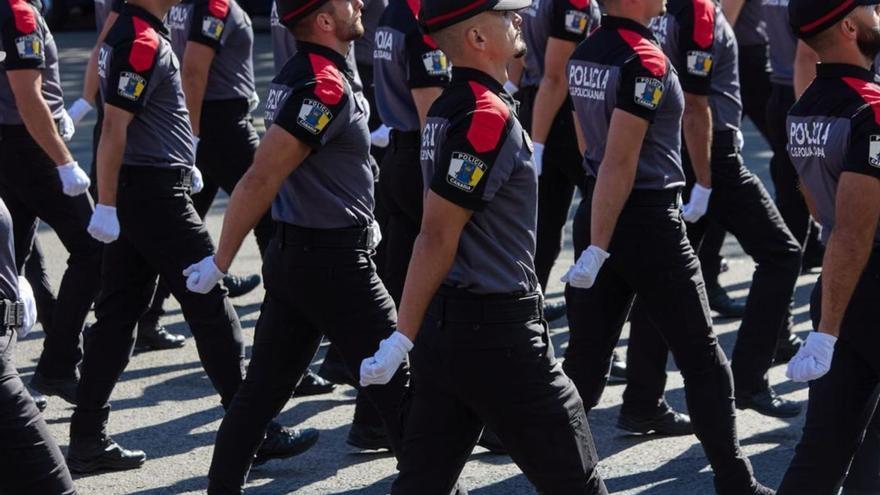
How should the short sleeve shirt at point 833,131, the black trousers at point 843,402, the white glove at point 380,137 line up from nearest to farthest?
the short sleeve shirt at point 833,131 < the black trousers at point 843,402 < the white glove at point 380,137

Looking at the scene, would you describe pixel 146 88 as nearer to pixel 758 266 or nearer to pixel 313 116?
pixel 313 116

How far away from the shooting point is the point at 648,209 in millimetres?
5395

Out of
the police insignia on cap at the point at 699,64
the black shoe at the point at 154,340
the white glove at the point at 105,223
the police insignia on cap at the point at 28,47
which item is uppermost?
the police insignia on cap at the point at 699,64

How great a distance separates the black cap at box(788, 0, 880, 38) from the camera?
14.8 ft

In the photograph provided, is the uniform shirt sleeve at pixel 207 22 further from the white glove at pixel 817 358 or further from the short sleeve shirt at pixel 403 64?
the white glove at pixel 817 358

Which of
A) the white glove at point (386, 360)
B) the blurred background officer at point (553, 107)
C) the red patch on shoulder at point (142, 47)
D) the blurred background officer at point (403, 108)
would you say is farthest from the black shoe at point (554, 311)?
the white glove at point (386, 360)

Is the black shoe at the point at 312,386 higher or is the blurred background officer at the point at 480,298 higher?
the blurred background officer at the point at 480,298

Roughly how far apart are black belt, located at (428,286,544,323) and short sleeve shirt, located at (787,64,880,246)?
0.95 m

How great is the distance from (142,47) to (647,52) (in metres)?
1.84

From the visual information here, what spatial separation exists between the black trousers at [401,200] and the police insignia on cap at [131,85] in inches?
51.2

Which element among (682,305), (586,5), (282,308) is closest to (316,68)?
(282,308)

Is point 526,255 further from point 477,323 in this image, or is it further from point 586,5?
point 586,5

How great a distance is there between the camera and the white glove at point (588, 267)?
5.27 m

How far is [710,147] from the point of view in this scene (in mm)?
6324
